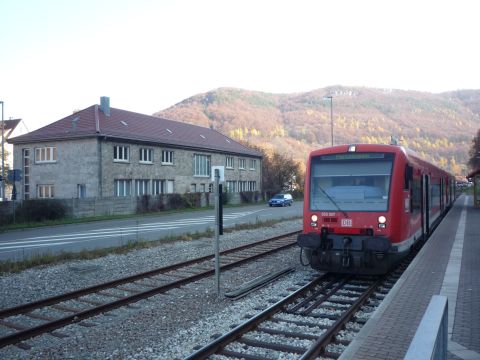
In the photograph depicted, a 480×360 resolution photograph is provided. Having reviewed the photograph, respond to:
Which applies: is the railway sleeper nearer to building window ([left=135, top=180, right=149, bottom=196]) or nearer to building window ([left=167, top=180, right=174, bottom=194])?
building window ([left=135, top=180, right=149, bottom=196])

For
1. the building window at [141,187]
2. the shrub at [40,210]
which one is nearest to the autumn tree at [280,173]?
the building window at [141,187]

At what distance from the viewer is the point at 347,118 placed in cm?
15250

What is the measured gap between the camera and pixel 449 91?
192 metres

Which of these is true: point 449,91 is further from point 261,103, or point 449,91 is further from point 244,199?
point 244,199

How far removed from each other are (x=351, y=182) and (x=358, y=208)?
66 cm

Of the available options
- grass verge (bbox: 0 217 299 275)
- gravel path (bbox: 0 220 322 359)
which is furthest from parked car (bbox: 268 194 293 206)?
gravel path (bbox: 0 220 322 359)

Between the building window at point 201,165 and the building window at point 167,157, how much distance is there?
151 inches

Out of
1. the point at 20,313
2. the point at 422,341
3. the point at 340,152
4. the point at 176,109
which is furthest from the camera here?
the point at 176,109

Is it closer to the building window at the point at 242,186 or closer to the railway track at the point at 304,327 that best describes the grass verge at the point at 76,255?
the railway track at the point at 304,327

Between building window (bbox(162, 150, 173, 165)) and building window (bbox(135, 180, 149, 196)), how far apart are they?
310cm

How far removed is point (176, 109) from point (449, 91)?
118 m

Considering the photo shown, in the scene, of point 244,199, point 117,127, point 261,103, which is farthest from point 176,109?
point 117,127

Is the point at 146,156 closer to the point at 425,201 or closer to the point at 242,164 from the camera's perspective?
the point at 242,164

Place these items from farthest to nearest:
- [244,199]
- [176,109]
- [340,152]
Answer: [176,109] < [244,199] < [340,152]
